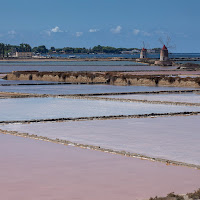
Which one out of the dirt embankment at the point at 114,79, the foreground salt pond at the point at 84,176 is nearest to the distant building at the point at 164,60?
the dirt embankment at the point at 114,79

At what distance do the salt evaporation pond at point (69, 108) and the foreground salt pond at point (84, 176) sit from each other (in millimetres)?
5873

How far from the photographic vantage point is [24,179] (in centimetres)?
781

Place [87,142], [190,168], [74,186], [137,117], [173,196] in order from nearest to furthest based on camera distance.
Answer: [173,196] < [74,186] < [190,168] < [87,142] < [137,117]

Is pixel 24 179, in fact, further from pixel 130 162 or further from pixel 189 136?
pixel 189 136

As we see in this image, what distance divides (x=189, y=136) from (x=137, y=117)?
3691mm

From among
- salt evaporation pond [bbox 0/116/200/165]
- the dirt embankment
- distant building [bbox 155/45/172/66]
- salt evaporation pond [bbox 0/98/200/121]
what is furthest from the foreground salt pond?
distant building [bbox 155/45/172/66]

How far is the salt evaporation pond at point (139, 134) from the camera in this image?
9.88 m

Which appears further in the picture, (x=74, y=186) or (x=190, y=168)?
(x=190, y=168)

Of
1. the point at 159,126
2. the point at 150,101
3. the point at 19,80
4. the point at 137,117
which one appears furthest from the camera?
the point at 19,80

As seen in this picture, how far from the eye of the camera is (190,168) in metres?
8.44

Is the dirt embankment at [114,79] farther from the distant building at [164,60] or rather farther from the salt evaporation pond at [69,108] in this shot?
the distant building at [164,60]

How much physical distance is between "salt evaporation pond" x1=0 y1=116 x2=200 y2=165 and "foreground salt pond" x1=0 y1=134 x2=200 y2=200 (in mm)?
779

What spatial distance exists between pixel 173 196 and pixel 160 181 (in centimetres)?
112

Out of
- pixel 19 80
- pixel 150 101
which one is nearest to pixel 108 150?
pixel 150 101
